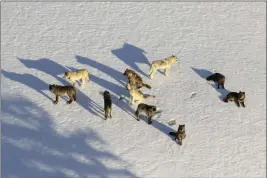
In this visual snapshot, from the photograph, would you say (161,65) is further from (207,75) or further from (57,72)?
(57,72)

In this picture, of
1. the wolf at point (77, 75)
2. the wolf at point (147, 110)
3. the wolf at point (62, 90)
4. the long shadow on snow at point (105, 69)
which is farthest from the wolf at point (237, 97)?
the wolf at point (62, 90)

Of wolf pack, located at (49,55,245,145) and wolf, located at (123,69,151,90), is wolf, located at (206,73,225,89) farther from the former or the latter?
wolf, located at (123,69,151,90)

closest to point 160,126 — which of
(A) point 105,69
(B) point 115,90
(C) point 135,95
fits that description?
(C) point 135,95

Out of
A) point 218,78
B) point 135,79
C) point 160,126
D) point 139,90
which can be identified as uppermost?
point 218,78

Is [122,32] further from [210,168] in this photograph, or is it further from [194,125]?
[210,168]

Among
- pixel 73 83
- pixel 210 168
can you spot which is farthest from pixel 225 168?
pixel 73 83

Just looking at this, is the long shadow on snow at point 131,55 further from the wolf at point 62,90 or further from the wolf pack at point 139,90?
the wolf at point 62,90

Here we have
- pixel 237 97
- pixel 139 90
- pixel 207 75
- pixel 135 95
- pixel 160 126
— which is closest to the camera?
pixel 160 126

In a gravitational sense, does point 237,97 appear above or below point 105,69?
below
